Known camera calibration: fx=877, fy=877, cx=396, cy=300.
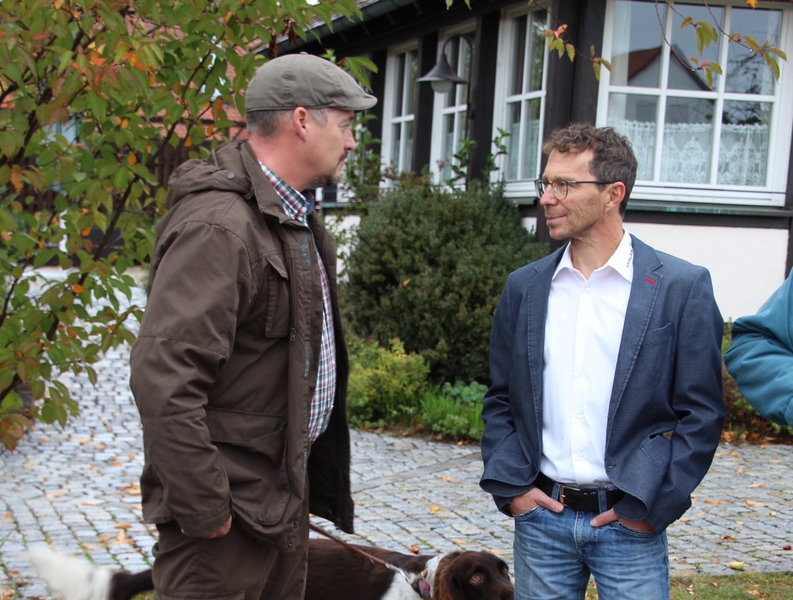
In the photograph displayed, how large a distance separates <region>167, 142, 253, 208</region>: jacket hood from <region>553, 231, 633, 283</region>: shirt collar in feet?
A: 3.57

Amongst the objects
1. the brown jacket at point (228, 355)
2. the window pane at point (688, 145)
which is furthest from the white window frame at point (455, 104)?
the brown jacket at point (228, 355)

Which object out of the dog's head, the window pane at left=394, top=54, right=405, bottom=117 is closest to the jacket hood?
the dog's head

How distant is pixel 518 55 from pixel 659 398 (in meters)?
9.35

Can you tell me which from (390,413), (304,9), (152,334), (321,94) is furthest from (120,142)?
(390,413)

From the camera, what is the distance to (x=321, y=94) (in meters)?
2.54

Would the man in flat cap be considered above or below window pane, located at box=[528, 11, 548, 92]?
below

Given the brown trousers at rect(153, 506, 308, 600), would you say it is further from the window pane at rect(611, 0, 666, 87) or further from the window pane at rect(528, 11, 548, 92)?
the window pane at rect(528, 11, 548, 92)

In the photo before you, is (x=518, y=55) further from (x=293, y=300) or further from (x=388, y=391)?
(x=293, y=300)

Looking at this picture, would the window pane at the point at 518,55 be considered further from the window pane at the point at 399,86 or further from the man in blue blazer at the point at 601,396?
the man in blue blazer at the point at 601,396

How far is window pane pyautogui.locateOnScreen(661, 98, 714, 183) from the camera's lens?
10.1 metres

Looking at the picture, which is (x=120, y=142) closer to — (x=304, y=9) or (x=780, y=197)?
(x=304, y=9)

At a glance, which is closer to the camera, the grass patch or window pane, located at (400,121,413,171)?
the grass patch

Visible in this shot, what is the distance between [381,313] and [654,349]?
23.9ft

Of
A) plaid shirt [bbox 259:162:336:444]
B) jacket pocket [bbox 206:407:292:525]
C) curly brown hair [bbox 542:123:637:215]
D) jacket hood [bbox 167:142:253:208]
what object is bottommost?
jacket pocket [bbox 206:407:292:525]
